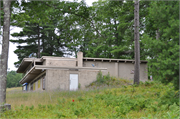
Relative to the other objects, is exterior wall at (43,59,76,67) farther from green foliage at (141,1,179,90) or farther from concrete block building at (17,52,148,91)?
green foliage at (141,1,179,90)

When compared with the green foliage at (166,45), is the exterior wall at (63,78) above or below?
below

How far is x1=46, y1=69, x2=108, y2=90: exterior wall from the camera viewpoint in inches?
799

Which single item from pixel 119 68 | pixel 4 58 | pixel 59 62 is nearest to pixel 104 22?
pixel 4 58

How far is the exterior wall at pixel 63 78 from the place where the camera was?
66.6ft

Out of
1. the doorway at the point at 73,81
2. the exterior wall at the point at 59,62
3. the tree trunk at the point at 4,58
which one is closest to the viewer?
the tree trunk at the point at 4,58

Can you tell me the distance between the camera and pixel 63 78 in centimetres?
2098

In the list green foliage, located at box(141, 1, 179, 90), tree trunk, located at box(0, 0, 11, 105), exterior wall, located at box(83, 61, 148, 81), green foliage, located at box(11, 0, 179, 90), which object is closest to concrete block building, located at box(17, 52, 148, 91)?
exterior wall, located at box(83, 61, 148, 81)

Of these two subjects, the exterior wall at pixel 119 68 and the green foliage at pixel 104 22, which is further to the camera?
the exterior wall at pixel 119 68

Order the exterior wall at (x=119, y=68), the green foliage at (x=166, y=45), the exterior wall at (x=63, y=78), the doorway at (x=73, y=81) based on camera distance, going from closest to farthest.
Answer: the green foliage at (x=166, y=45) < the exterior wall at (x=63, y=78) < the doorway at (x=73, y=81) < the exterior wall at (x=119, y=68)

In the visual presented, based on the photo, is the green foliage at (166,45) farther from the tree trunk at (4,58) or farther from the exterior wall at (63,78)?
the exterior wall at (63,78)

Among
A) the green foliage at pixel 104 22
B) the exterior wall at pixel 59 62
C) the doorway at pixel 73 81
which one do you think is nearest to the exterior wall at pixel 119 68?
the exterior wall at pixel 59 62

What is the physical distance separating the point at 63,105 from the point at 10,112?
2792mm

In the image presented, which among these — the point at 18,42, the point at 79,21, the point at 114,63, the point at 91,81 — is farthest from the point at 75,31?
the point at 18,42

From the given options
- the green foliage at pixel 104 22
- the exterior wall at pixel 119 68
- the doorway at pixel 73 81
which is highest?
the green foliage at pixel 104 22
